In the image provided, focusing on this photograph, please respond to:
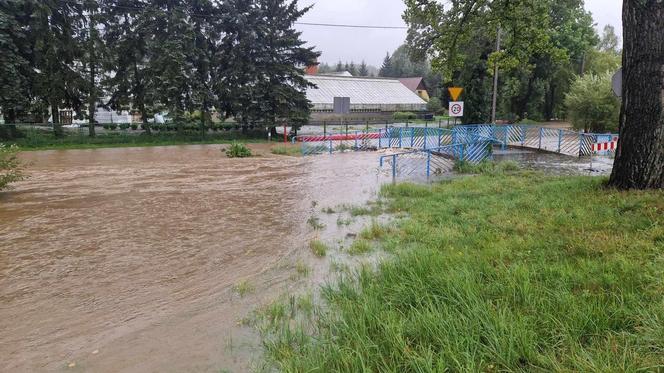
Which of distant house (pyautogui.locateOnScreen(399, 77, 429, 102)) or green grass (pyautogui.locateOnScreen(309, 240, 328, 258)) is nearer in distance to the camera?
green grass (pyautogui.locateOnScreen(309, 240, 328, 258))

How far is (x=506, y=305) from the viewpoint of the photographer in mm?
3975

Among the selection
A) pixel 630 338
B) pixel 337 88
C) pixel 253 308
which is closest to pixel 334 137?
pixel 337 88

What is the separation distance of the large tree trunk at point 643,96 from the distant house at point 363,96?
43.1 m

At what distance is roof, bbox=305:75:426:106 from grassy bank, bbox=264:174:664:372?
45.8 m

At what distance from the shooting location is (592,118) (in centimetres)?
2877

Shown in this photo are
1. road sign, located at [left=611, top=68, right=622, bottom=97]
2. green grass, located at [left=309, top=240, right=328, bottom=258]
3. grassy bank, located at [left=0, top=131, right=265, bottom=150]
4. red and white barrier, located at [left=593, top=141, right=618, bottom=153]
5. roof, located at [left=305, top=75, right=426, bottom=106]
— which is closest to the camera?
green grass, located at [left=309, top=240, right=328, bottom=258]

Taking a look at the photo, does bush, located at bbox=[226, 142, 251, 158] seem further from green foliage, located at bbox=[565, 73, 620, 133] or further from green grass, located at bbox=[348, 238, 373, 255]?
green foliage, located at bbox=[565, 73, 620, 133]

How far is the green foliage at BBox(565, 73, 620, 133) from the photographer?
27969 millimetres

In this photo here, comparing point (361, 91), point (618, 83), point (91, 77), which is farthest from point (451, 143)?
point (361, 91)

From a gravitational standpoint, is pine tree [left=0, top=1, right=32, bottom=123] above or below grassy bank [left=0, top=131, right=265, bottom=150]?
above

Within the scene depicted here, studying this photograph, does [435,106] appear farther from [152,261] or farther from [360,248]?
[152,261]

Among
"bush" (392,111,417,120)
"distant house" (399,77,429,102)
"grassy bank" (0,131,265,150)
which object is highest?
"distant house" (399,77,429,102)

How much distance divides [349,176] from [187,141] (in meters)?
19.6

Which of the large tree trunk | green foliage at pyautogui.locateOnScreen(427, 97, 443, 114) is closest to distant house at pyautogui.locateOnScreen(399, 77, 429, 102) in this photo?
green foliage at pyautogui.locateOnScreen(427, 97, 443, 114)
